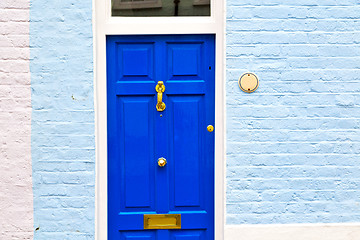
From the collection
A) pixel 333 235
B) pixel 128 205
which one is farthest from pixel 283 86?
pixel 128 205

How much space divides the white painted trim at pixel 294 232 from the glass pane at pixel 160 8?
1.88 meters

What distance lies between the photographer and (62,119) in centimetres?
390

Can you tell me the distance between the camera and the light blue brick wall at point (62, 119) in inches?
153

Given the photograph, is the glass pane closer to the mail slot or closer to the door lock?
the door lock

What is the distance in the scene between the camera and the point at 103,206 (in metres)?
4.03

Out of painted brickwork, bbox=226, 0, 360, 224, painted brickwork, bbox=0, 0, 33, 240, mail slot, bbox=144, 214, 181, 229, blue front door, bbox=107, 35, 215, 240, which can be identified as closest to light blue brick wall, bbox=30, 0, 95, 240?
painted brickwork, bbox=0, 0, 33, 240

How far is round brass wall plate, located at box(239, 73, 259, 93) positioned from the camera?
391 centimetres

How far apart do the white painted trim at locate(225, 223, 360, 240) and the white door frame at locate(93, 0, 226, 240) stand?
0.16 metres

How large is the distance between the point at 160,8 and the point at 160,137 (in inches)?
44.3

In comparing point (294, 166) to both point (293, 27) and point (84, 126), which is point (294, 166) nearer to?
point (293, 27)

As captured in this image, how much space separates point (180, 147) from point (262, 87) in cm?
87

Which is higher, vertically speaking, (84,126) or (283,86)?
(283,86)

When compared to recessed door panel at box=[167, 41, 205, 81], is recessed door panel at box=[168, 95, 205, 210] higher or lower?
lower

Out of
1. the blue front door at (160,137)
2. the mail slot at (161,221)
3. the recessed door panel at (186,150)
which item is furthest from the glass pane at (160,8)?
the mail slot at (161,221)
